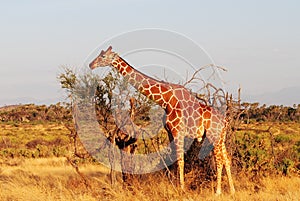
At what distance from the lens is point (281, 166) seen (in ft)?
36.8

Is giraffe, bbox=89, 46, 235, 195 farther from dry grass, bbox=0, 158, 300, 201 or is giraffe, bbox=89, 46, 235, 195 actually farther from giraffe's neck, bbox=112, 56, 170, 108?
dry grass, bbox=0, 158, 300, 201

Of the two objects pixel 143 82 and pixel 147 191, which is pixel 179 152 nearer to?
pixel 147 191

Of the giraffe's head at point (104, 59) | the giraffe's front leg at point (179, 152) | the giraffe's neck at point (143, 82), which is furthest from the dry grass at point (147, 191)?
the giraffe's head at point (104, 59)

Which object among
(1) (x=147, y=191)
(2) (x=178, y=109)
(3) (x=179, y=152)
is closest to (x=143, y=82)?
(2) (x=178, y=109)

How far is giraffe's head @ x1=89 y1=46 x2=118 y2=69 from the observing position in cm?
857

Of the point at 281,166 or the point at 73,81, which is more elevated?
the point at 73,81

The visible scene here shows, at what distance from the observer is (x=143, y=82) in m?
8.89

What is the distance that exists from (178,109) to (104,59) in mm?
1672

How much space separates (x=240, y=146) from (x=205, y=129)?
2.63 meters

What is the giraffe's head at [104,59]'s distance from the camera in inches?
337

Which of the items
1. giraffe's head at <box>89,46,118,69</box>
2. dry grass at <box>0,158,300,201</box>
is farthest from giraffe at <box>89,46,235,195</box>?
dry grass at <box>0,158,300,201</box>

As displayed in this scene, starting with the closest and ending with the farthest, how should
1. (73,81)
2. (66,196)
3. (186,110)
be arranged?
(66,196) → (186,110) → (73,81)

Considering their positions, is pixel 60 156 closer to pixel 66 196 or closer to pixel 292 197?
pixel 66 196

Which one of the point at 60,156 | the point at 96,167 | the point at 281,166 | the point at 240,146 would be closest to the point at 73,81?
the point at 240,146
